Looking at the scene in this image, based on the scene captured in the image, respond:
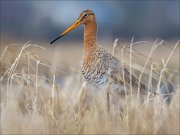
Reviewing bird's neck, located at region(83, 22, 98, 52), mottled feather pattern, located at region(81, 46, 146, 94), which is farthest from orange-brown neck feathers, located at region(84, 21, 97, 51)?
mottled feather pattern, located at region(81, 46, 146, 94)

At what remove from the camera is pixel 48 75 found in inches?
441

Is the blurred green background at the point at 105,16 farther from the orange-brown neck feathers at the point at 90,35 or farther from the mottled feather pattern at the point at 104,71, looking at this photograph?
the mottled feather pattern at the point at 104,71

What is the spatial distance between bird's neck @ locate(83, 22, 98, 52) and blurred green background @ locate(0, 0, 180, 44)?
78.3 ft

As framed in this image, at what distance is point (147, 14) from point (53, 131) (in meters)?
39.1

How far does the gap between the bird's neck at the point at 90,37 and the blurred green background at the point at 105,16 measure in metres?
23.9

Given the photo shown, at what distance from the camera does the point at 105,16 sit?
43.9 m

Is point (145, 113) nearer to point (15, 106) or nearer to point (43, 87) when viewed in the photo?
point (15, 106)

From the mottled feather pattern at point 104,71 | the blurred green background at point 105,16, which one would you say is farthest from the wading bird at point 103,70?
the blurred green background at point 105,16

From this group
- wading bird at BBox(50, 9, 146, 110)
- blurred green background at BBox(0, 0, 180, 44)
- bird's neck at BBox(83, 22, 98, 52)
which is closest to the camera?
wading bird at BBox(50, 9, 146, 110)

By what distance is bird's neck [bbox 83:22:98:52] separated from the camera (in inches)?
379

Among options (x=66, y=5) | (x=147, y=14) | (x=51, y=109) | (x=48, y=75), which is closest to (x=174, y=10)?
(x=147, y=14)

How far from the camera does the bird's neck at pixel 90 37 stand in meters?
9.63

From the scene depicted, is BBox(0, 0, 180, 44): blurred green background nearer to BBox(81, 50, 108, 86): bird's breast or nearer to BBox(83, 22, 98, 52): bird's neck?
BBox(83, 22, 98, 52): bird's neck

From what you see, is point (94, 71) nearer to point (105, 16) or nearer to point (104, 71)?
point (104, 71)
